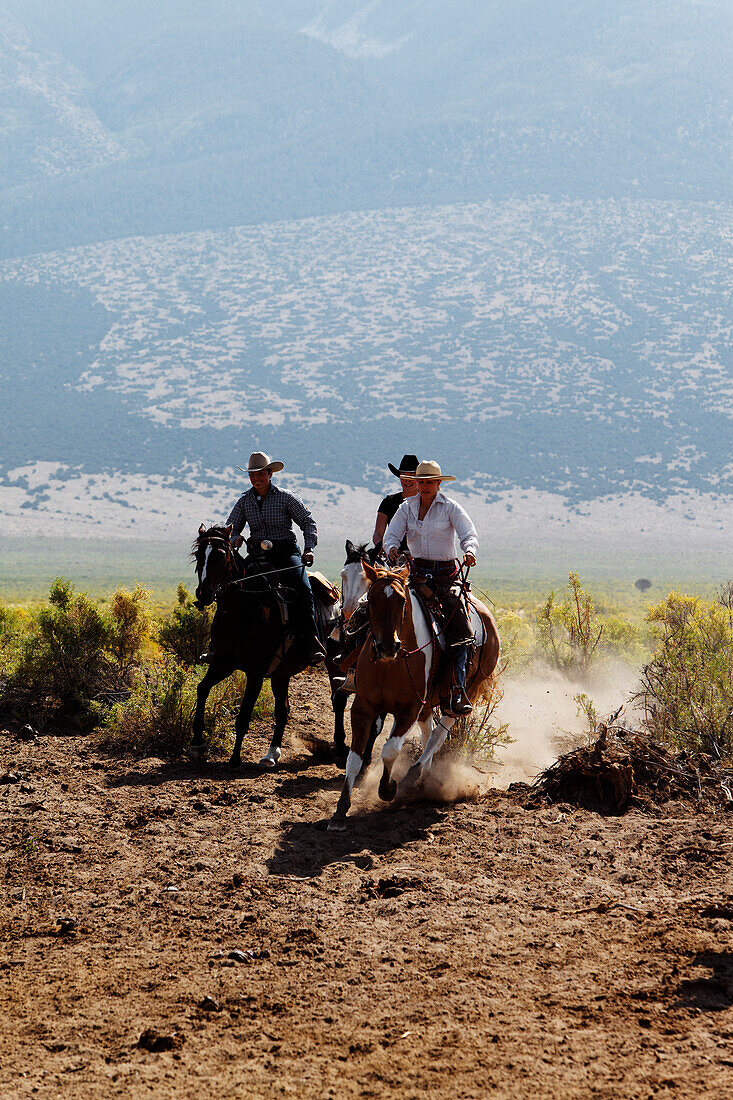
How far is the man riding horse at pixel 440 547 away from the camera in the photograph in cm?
872

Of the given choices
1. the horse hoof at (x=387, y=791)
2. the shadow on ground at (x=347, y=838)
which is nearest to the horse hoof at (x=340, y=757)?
the shadow on ground at (x=347, y=838)

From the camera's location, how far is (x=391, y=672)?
7.91 m

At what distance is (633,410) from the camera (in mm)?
142875

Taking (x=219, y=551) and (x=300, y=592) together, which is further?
(x=300, y=592)

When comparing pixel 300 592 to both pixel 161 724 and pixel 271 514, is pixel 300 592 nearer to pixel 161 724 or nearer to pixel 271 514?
pixel 271 514

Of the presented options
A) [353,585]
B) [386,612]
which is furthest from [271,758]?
[386,612]

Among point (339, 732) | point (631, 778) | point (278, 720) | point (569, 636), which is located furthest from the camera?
point (569, 636)

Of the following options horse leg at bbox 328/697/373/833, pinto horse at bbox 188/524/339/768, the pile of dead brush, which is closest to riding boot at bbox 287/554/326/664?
pinto horse at bbox 188/524/339/768

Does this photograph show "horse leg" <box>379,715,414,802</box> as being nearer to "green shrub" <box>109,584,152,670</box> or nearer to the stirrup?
the stirrup

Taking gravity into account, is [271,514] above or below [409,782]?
above

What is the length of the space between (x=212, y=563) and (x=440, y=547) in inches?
86.2

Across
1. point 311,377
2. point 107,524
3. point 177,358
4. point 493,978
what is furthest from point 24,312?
point 493,978

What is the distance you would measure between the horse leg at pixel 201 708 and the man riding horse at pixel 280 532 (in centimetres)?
93

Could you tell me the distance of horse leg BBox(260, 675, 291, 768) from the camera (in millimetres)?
9750
